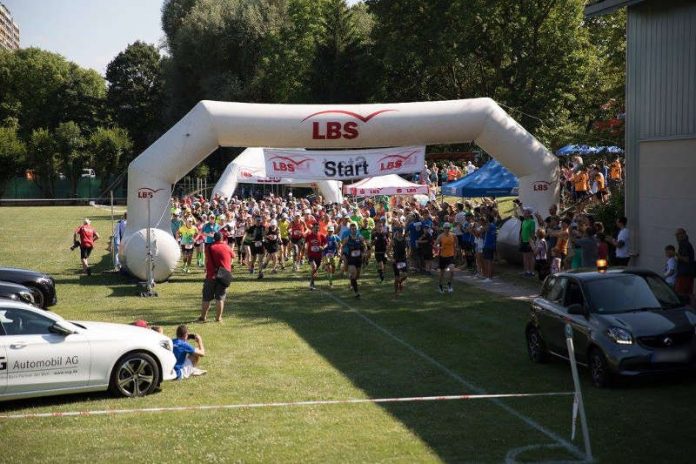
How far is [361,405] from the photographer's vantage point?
10766mm

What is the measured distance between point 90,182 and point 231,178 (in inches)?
1646

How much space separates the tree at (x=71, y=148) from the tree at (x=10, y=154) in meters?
2.95

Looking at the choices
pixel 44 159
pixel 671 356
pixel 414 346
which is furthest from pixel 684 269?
pixel 44 159

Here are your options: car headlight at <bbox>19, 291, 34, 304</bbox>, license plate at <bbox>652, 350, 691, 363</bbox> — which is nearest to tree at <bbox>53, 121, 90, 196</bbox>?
car headlight at <bbox>19, 291, 34, 304</bbox>

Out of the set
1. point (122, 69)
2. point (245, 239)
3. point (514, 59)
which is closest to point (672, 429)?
point (245, 239)

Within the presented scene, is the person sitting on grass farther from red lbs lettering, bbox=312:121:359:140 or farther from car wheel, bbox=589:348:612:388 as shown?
red lbs lettering, bbox=312:121:359:140

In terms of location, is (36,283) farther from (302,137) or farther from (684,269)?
(684,269)

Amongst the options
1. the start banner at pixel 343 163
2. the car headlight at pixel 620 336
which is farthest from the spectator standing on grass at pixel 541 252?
the car headlight at pixel 620 336

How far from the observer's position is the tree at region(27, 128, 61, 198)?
72.6 meters

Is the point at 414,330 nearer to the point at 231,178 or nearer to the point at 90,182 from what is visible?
the point at 231,178

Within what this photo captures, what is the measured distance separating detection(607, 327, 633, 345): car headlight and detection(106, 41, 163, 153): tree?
69.6 m

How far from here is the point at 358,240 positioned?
20.3 meters

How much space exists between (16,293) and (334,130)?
9.03 meters

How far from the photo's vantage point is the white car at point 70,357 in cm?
1056
